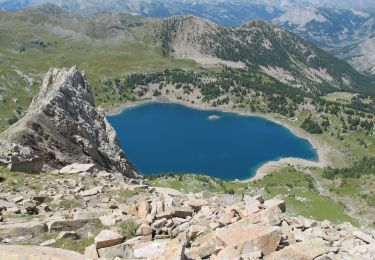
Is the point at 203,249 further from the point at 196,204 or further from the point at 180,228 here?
the point at 196,204

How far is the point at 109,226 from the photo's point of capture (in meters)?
27.1

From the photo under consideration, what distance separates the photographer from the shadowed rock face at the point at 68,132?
48.3 meters

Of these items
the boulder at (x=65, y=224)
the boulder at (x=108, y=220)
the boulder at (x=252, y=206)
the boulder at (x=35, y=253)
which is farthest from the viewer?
the boulder at (x=108, y=220)

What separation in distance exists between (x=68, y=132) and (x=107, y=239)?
34.0 meters

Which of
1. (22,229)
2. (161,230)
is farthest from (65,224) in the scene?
(161,230)

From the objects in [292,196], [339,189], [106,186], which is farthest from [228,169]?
[106,186]

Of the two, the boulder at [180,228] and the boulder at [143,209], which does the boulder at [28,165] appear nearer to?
the boulder at [143,209]

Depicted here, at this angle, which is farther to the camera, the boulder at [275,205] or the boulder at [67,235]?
the boulder at [275,205]

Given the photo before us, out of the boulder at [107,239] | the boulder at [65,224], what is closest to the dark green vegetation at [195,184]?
the boulder at [65,224]

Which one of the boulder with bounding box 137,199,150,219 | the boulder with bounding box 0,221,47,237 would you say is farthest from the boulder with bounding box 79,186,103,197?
the boulder with bounding box 0,221,47,237

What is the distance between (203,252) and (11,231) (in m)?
10.6

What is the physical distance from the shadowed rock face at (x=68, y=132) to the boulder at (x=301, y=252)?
31.2m

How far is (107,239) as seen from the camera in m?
22.6

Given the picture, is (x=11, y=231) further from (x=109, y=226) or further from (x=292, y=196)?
(x=292, y=196)
